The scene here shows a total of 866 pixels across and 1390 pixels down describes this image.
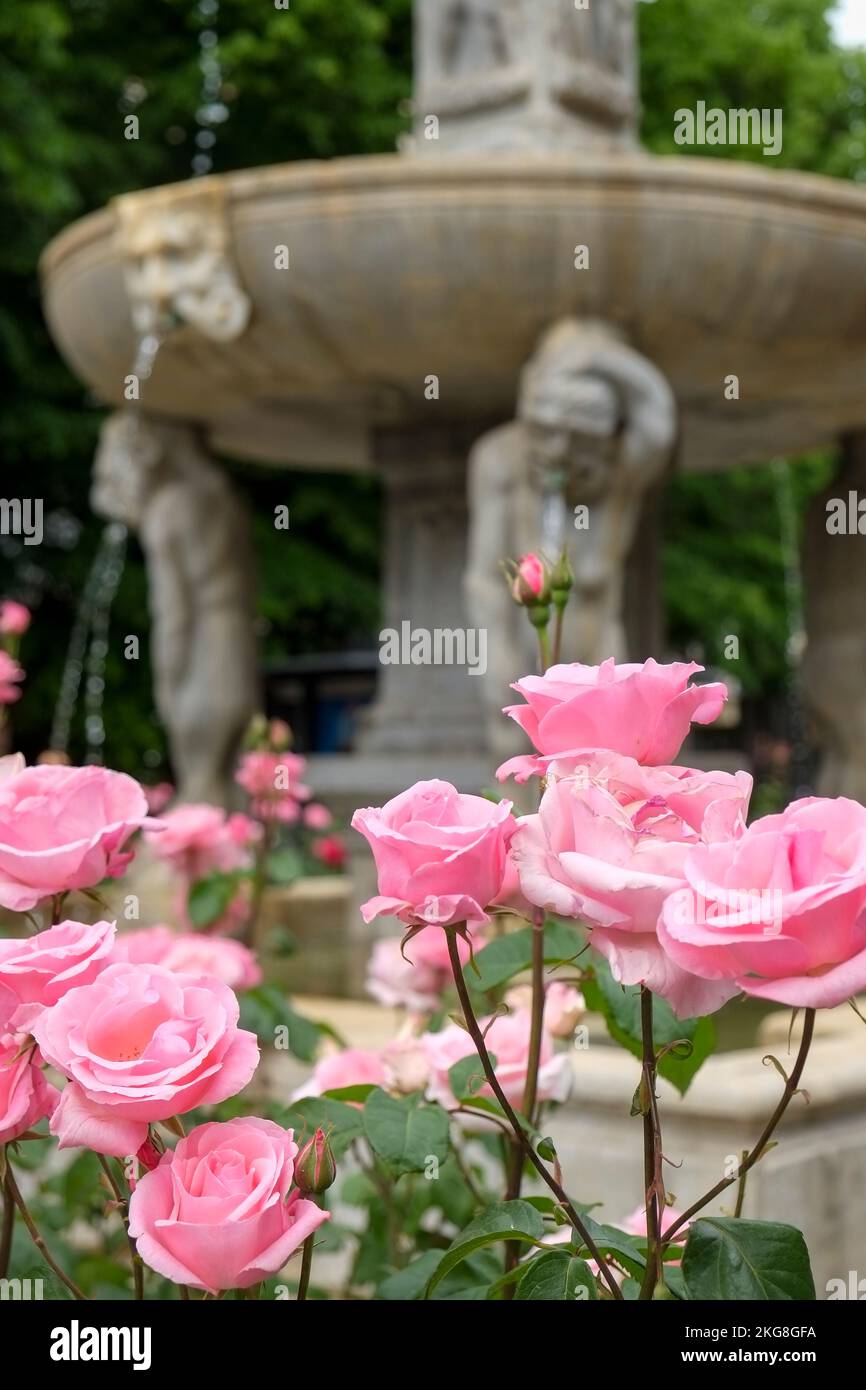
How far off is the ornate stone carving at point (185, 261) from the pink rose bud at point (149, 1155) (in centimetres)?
496

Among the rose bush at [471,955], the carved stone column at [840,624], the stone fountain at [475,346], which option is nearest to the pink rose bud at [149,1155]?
the rose bush at [471,955]

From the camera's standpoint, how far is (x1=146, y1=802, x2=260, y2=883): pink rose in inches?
119

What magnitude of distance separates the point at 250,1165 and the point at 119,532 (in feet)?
26.3

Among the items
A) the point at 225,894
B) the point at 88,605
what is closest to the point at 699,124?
the point at 88,605

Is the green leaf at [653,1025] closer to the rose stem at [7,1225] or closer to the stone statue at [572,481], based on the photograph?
the rose stem at [7,1225]

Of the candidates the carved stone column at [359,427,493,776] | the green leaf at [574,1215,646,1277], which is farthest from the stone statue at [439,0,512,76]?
the green leaf at [574,1215,646,1277]

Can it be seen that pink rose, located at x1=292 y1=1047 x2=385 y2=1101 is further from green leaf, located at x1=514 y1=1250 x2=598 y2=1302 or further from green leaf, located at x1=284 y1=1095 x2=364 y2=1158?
green leaf, located at x1=514 y1=1250 x2=598 y2=1302

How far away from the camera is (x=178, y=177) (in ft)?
51.2

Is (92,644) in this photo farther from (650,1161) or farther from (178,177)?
(650,1161)

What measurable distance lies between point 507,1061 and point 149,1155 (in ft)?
2.17

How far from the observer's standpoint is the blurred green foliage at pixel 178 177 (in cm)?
1434

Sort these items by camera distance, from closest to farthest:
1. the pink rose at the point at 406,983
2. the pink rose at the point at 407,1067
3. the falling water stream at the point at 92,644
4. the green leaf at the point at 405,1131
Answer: the green leaf at the point at 405,1131 → the pink rose at the point at 407,1067 → the pink rose at the point at 406,983 → the falling water stream at the point at 92,644

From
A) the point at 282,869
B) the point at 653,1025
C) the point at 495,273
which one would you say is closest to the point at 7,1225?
the point at 653,1025

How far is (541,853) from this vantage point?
1030 mm
